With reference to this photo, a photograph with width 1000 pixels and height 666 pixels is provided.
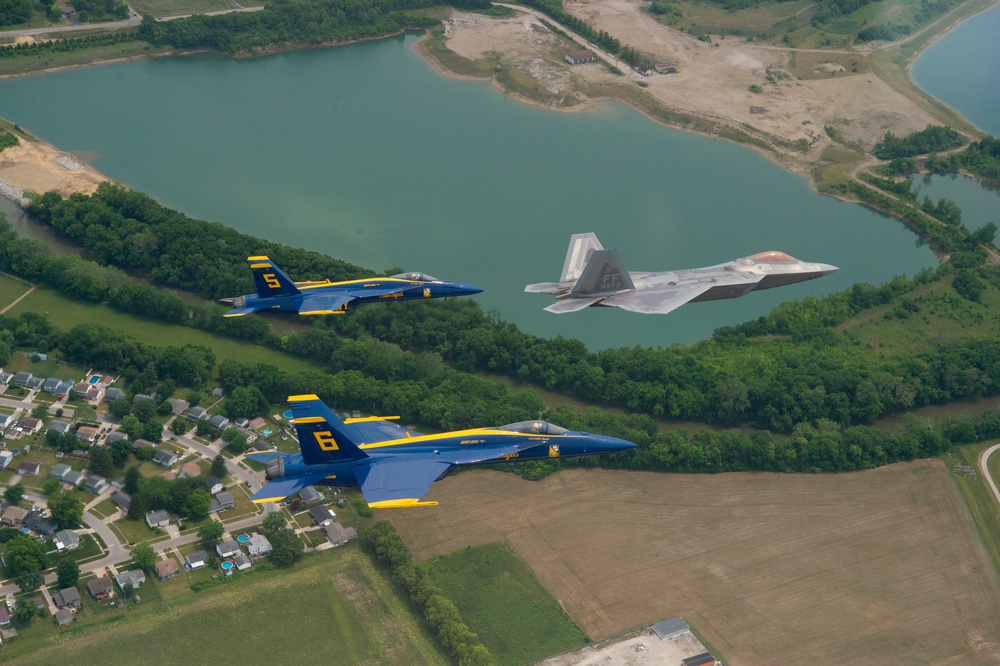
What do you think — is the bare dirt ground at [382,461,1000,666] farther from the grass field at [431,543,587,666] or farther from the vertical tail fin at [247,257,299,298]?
the vertical tail fin at [247,257,299,298]

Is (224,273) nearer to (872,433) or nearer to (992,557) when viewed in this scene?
(872,433)

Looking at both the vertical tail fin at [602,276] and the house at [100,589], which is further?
the vertical tail fin at [602,276]

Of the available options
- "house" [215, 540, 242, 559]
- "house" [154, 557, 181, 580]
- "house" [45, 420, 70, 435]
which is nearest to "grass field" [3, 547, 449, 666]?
"house" [154, 557, 181, 580]

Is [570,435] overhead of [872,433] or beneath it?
overhead

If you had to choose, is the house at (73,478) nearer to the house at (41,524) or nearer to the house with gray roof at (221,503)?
the house at (41,524)

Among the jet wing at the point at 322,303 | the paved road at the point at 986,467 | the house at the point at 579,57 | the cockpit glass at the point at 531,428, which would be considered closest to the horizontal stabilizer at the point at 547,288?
the cockpit glass at the point at 531,428

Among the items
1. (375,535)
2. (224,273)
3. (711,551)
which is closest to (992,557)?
(711,551)

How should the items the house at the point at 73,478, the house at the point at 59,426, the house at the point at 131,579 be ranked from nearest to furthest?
the house at the point at 131,579 → the house at the point at 73,478 → the house at the point at 59,426
